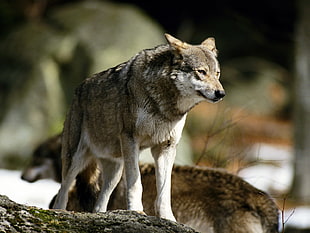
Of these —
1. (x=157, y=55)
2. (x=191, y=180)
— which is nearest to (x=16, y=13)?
(x=191, y=180)

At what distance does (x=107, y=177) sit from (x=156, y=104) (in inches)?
47.6

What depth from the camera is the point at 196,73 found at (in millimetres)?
5598

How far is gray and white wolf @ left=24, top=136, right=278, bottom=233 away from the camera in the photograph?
706 cm

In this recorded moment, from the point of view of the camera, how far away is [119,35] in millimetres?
16141

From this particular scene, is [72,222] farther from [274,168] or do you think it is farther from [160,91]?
[274,168]

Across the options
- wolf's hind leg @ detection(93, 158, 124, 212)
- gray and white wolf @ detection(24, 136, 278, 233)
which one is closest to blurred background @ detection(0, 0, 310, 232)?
gray and white wolf @ detection(24, 136, 278, 233)

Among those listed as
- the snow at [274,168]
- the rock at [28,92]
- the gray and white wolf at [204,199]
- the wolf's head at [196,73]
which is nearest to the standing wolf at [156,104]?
the wolf's head at [196,73]

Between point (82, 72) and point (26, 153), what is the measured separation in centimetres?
226

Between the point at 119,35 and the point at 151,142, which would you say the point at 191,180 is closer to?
the point at 151,142

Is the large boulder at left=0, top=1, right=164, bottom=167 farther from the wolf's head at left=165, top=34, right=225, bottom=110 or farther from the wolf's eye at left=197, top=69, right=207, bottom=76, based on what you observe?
the wolf's eye at left=197, top=69, right=207, bottom=76

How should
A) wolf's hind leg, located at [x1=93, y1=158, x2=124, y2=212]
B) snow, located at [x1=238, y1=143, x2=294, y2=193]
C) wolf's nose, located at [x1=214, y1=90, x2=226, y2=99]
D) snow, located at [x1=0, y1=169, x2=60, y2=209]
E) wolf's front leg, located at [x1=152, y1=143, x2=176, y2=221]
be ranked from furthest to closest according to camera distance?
1. snow, located at [x1=238, y1=143, x2=294, y2=193]
2. snow, located at [x1=0, y1=169, x2=60, y2=209]
3. wolf's hind leg, located at [x1=93, y1=158, x2=124, y2=212]
4. wolf's front leg, located at [x1=152, y1=143, x2=176, y2=221]
5. wolf's nose, located at [x1=214, y1=90, x2=226, y2=99]

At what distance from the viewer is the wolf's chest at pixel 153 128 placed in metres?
5.71

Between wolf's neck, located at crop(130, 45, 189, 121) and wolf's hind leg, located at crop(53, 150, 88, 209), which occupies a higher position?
wolf's neck, located at crop(130, 45, 189, 121)

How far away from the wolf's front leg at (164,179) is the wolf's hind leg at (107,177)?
30.4 inches
